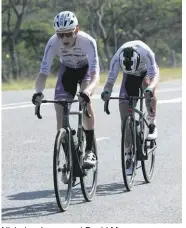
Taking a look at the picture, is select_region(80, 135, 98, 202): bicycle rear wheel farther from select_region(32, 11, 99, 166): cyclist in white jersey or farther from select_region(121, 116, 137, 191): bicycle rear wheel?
select_region(121, 116, 137, 191): bicycle rear wheel

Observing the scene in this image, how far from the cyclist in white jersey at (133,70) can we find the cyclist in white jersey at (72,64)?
51 centimetres

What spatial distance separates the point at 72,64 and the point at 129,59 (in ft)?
2.77

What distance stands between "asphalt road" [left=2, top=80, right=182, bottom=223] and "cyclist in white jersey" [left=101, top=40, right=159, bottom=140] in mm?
1105

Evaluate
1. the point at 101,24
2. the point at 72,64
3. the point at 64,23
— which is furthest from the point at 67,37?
the point at 101,24

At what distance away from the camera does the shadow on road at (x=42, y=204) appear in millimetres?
7857

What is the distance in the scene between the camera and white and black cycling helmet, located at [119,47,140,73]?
931cm

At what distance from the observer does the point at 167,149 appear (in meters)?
12.9

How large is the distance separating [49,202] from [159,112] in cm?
1089

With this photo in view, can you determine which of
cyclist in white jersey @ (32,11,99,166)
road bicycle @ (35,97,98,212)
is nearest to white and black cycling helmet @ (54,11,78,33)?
cyclist in white jersey @ (32,11,99,166)

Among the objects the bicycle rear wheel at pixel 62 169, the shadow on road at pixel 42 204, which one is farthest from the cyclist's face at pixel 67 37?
the shadow on road at pixel 42 204

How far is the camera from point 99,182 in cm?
991

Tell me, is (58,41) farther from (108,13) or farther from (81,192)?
(108,13)

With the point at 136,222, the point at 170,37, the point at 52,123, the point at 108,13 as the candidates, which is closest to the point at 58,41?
the point at 136,222

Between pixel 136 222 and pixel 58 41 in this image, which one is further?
pixel 58 41
